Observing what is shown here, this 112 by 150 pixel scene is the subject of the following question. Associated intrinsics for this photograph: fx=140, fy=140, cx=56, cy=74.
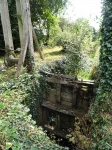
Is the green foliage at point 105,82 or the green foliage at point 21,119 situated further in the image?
the green foliage at point 105,82

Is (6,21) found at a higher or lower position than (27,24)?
higher

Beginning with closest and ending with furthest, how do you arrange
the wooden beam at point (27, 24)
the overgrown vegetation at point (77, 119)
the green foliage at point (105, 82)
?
the overgrown vegetation at point (77, 119)
the green foliage at point (105, 82)
the wooden beam at point (27, 24)

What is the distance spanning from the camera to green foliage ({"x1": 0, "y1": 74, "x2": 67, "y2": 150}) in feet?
4.50

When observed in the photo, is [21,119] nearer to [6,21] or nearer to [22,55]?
[22,55]

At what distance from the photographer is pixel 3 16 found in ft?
17.8

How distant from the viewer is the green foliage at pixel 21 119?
54.0 inches

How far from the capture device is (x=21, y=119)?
287cm

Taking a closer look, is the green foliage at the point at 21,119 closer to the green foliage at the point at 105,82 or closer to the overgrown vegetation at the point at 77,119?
the overgrown vegetation at the point at 77,119

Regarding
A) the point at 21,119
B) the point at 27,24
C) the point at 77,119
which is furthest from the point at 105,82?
the point at 27,24

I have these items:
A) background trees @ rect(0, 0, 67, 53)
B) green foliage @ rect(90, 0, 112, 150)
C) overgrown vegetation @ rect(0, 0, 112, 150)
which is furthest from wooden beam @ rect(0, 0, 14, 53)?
green foliage @ rect(90, 0, 112, 150)

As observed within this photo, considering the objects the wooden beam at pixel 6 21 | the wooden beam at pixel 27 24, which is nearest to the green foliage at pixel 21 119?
the wooden beam at pixel 27 24

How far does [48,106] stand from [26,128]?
346cm

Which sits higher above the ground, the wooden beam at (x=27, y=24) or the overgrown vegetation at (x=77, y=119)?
the wooden beam at (x=27, y=24)

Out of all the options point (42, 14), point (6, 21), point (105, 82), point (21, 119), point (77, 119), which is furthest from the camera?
point (42, 14)
